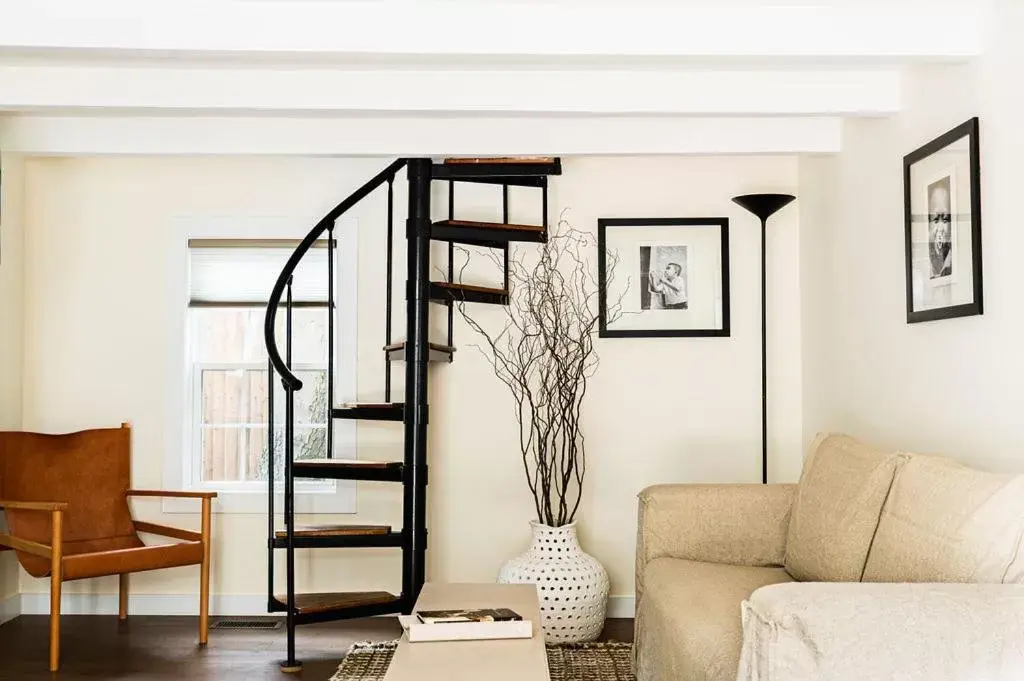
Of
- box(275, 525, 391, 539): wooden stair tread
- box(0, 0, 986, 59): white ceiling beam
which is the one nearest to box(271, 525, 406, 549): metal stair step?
box(275, 525, 391, 539): wooden stair tread

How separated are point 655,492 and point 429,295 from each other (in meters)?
1.56

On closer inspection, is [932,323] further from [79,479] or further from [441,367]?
[79,479]

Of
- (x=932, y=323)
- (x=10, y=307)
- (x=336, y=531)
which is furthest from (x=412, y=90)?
(x=10, y=307)

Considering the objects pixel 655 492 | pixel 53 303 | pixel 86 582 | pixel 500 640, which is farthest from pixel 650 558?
pixel 53 303

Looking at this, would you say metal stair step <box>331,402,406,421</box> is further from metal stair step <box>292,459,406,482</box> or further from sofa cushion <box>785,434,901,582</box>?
sofa cushion <box>785,434,901,582</box>

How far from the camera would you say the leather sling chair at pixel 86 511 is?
14.7 feet

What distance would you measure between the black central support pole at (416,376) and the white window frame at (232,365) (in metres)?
0.64

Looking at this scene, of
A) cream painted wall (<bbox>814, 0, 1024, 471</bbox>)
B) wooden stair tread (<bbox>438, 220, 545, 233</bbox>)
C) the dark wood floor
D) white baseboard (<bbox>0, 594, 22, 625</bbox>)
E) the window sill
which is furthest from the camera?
the window sill

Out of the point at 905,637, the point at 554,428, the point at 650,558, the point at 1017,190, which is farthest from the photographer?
the point at 554,428

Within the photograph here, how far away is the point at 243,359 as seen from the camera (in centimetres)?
545

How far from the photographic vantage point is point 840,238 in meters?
4.76

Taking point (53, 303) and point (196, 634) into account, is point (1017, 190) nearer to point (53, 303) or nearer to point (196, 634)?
point (196, 634)

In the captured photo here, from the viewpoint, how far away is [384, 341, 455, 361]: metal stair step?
489cm

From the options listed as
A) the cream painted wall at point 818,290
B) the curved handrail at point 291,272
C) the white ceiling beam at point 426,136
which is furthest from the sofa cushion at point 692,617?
the white ceiling beam at point 426,136
